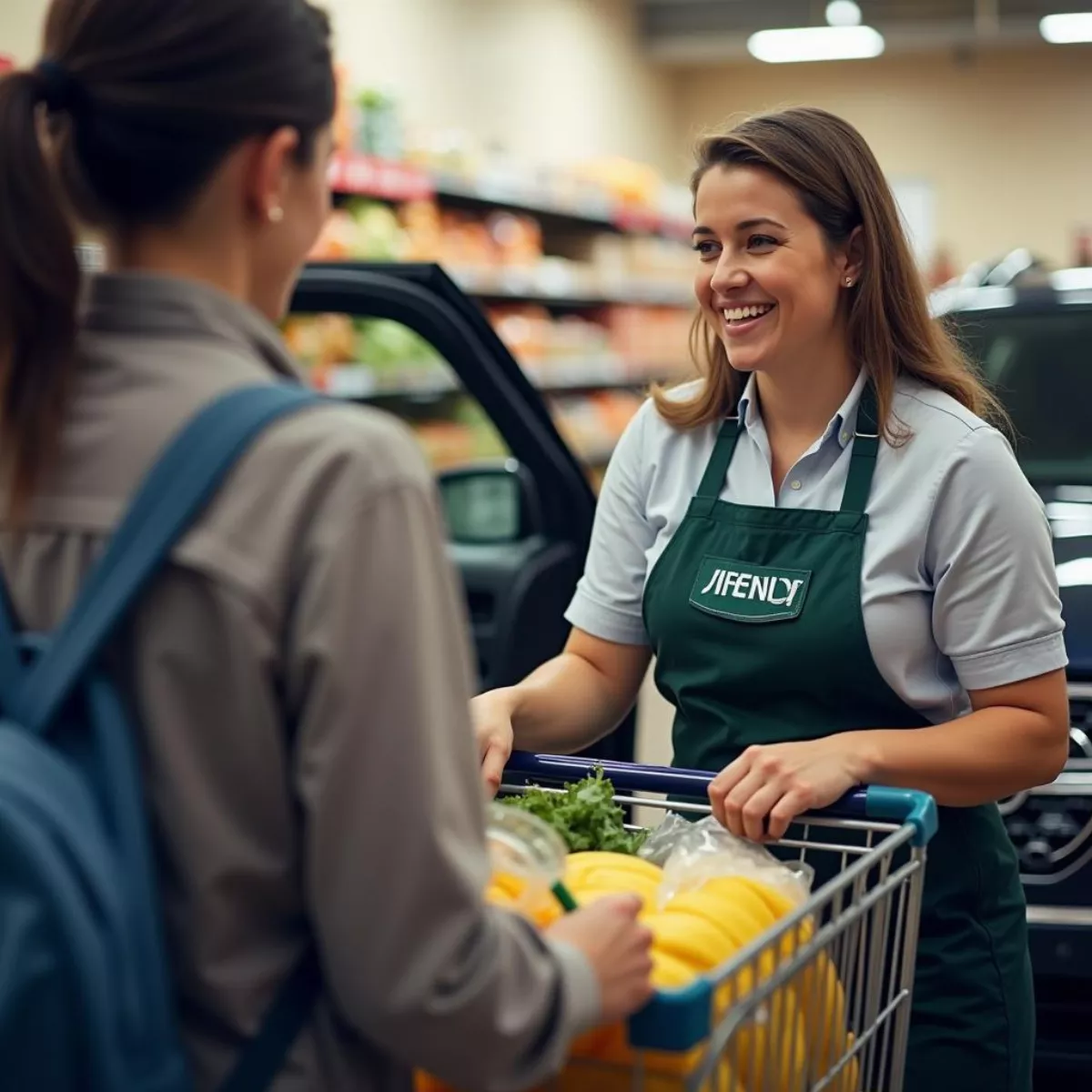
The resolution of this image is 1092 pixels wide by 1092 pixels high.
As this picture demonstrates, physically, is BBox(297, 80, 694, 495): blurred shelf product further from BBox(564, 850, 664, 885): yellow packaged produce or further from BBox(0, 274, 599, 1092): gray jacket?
BBox(0, 274, 599, 1092): gray jacket

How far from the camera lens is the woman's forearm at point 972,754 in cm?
164

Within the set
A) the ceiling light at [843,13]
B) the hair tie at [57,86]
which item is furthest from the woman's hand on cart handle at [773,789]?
the ceiling light at [843,13]

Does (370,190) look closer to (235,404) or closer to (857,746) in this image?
(857,746)

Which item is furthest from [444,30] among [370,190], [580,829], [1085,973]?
[580,829]

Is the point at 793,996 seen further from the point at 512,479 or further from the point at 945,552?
the point at 512,479

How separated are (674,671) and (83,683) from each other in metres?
1.06

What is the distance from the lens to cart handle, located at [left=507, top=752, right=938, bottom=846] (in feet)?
4.71

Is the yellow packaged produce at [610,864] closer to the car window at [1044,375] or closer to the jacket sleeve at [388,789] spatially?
the jacket sleeve at [388,789]

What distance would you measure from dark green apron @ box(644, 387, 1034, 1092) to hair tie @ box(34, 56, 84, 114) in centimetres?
105

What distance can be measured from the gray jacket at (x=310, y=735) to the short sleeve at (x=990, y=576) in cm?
89

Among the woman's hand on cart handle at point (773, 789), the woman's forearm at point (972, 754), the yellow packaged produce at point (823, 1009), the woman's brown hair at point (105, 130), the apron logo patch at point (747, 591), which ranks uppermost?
the woman's brown hair at point (105, 130)

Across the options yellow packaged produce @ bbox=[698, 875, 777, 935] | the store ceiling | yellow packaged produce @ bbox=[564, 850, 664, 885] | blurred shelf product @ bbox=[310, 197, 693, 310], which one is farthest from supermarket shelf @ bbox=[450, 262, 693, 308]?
yellow packaged produce @ bbox=[698, 875, 777, 935]

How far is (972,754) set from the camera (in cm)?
170

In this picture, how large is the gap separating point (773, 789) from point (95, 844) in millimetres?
742
